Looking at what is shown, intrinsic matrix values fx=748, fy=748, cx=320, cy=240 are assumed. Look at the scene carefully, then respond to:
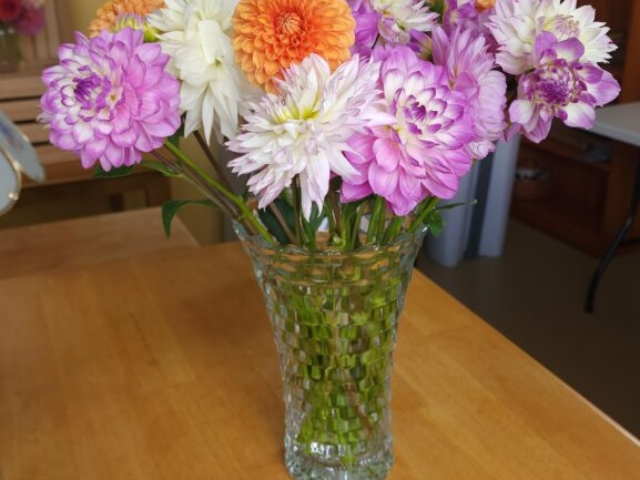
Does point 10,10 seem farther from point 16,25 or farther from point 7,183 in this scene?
point 7,183

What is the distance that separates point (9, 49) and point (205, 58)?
2012 mm

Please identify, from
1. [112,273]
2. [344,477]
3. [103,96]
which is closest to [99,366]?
[112,273]

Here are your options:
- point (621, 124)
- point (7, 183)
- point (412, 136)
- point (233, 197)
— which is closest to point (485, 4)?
point (412, 136)

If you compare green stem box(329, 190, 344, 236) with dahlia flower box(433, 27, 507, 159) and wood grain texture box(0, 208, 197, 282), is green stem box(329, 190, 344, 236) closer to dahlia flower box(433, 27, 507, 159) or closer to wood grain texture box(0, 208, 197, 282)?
dahlia flower box(433, 27, 507, 159)

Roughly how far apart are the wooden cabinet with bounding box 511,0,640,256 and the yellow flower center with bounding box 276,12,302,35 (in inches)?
88.5

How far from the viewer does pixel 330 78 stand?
0.46m

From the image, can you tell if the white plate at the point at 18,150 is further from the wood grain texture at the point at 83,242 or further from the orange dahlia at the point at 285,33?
the wood grain texture at the point at 83,242

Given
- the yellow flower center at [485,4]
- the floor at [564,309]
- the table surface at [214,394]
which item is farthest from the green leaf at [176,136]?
the floor at [564,309]

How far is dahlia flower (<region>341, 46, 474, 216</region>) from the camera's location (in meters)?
0.47

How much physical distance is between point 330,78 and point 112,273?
0.76m

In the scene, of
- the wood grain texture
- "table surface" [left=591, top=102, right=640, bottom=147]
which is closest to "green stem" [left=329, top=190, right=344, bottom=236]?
the wood grain texture

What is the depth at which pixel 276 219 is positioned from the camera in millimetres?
620

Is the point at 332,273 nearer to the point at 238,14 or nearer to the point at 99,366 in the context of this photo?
the point at 238,14

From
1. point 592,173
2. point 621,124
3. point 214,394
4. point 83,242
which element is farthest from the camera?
point 592,173
